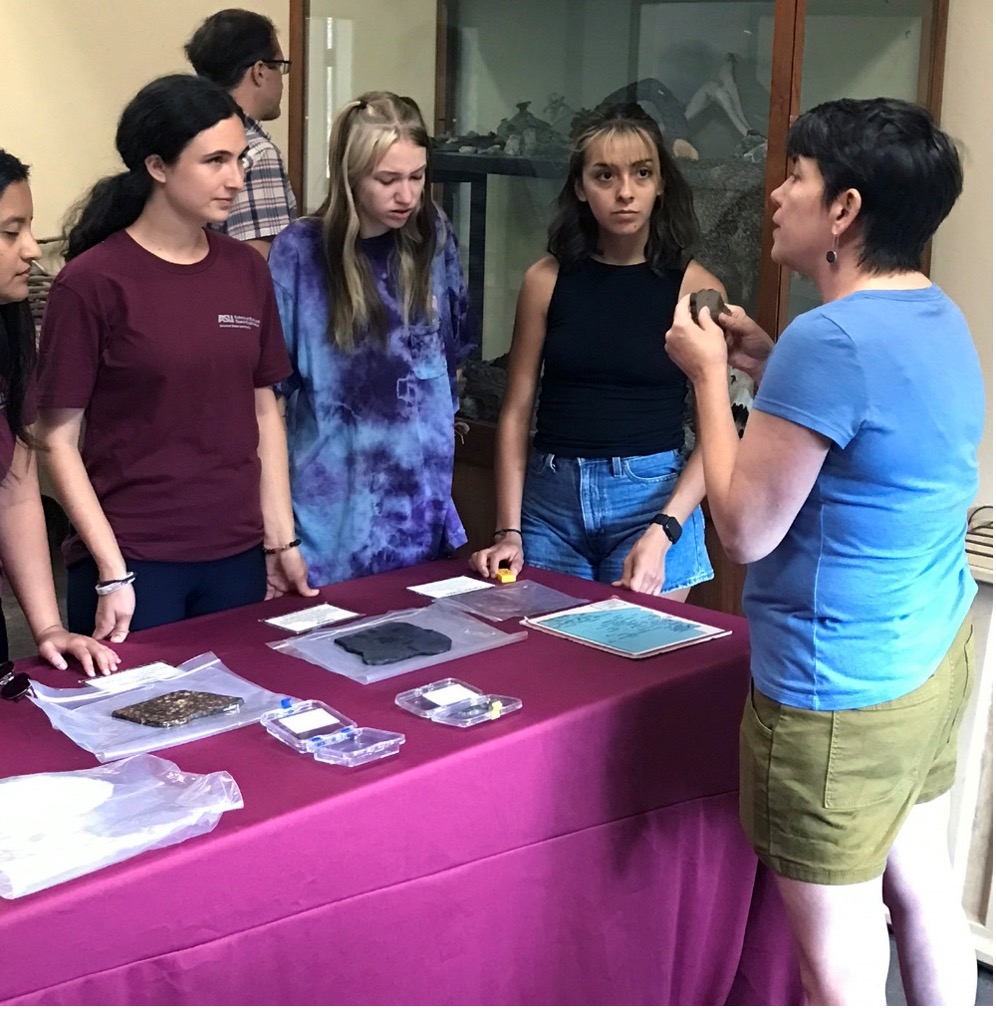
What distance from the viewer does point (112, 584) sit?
1748 mm

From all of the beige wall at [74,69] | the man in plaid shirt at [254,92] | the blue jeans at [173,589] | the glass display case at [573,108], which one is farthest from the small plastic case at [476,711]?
the beige wall at [74,69]

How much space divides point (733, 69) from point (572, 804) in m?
1.54

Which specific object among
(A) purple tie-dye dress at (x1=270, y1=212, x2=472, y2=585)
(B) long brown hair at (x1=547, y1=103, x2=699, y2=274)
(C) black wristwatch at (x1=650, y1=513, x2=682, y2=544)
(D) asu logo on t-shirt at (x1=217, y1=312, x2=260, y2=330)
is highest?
(B) long brown hair at (x1=547, y1=103, x2=699, y2=274)

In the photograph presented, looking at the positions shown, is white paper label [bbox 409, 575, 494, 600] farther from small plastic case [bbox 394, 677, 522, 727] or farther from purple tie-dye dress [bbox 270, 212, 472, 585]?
small plastic case [bbox 394, 677, 522, 727]

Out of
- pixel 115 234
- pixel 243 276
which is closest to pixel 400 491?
pixel 243 276

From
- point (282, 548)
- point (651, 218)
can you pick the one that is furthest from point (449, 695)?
point (651, 218)

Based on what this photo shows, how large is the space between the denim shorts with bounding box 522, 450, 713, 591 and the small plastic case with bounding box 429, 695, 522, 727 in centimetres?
70

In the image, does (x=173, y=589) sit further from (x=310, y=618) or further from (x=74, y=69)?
(x=74, y=69)

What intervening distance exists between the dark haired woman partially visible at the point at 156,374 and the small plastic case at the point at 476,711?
0.53 metres

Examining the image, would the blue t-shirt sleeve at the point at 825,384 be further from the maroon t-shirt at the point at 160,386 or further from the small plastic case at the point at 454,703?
the maroon t-shirt at the point at 160,386

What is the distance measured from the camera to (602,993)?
1590 mm

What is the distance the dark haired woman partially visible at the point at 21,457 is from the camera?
1.56m

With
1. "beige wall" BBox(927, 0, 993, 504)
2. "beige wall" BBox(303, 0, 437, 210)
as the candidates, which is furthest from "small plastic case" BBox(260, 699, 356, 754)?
"beige wall" BBox(303, 0, 437, 210)

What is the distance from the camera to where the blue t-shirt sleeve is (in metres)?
1.25
